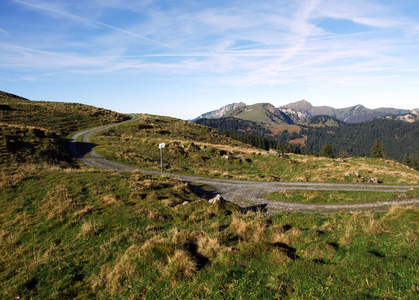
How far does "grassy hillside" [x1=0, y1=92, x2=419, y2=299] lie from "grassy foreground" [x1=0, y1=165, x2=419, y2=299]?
0.14 feet

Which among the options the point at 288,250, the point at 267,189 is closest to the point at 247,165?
the point at 267,189

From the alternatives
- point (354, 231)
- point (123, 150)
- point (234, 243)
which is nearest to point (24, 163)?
point (123, 150)

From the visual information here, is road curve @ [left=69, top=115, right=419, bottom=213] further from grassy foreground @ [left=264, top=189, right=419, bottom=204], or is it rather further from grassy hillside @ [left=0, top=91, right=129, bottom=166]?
grassy hillside @ [left=0, top=91, right=129, bottom=166]

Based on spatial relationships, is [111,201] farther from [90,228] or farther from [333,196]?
[333,196]

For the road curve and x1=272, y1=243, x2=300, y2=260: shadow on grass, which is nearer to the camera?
x1=272, y1=243, x2=300, y2=260: shadow on grass

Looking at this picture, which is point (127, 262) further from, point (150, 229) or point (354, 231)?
point (354, 231)

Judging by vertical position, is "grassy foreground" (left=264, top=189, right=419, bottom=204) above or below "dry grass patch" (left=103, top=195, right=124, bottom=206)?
below

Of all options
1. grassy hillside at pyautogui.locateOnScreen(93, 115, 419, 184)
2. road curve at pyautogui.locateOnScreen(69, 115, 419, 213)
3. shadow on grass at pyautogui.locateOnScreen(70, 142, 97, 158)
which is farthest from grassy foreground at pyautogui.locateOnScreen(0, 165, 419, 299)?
shadow on grass at pyautogui.locateOnScreen(70, 142, 97, 158)

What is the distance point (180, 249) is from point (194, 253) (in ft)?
2.08

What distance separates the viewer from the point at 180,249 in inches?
344

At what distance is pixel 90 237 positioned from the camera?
1111cm

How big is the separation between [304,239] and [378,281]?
3.65 meters

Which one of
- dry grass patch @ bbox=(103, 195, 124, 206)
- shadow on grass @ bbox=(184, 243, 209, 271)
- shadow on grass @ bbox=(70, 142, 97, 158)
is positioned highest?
shadow on grass @ bbox=(70, 142, 97, 158)

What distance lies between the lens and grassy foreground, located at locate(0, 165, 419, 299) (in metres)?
6.31
